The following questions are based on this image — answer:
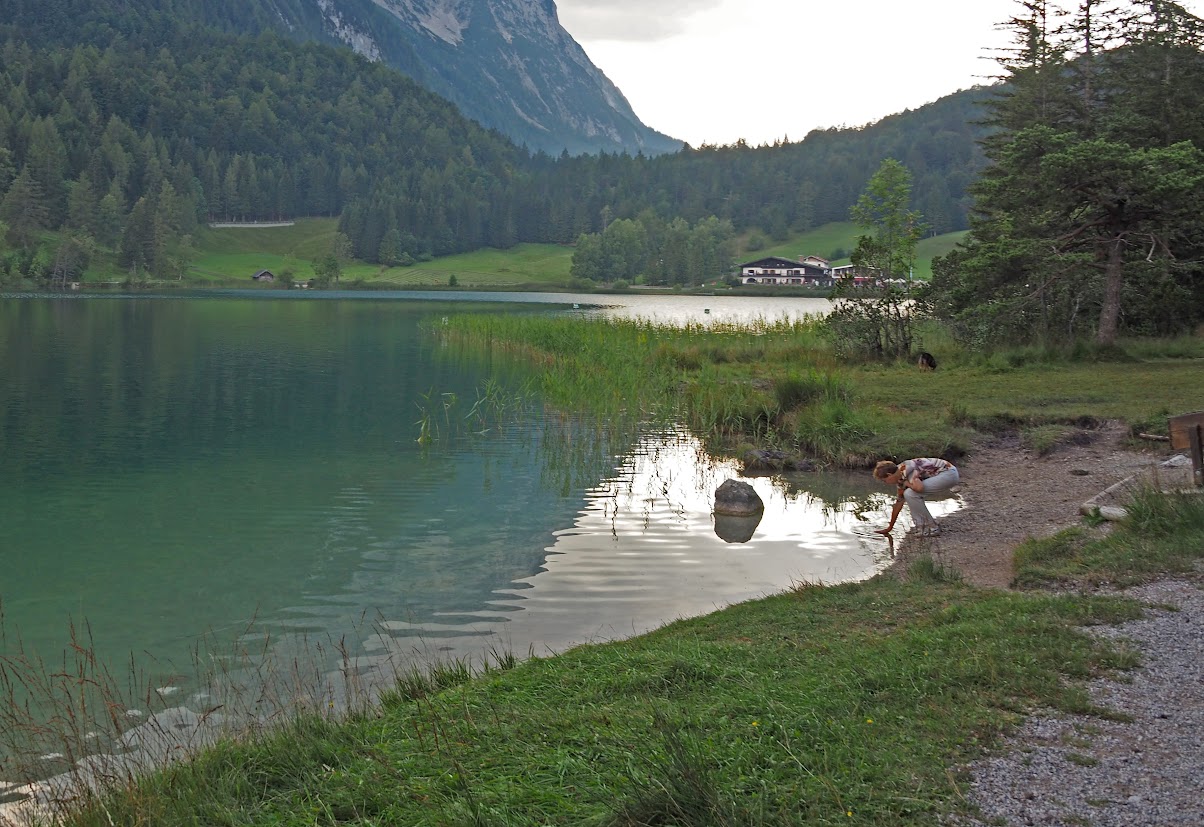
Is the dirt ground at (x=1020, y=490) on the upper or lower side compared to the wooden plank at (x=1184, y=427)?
lower

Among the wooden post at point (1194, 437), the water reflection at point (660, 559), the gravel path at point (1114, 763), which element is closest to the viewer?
the gravel path at point (1114, 763)

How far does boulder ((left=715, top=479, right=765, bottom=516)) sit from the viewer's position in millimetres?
18609

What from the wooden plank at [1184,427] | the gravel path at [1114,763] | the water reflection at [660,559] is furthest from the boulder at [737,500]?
the gravel path at [1114,763]

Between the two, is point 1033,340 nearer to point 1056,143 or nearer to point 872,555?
point 1056,143

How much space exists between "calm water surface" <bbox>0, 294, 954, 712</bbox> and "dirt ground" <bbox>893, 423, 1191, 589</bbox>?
133cm

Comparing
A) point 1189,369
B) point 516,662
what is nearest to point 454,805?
point 516,662

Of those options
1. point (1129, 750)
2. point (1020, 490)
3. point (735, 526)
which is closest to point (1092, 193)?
point (1020, 490)

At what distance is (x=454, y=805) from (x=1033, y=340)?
1473 inches

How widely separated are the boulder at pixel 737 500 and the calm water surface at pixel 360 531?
1.65 ft

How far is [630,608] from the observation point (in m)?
13.2

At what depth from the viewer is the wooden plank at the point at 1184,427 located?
1419 centimetres

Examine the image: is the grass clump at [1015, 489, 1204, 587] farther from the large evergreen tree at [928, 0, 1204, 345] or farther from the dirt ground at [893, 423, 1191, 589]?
the large evergreen tree at [928, 0, 1204, 345]

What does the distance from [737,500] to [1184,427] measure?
7.36 metres

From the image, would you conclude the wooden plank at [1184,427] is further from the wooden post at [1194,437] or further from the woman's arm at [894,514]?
the woman's arm at [894,514]
